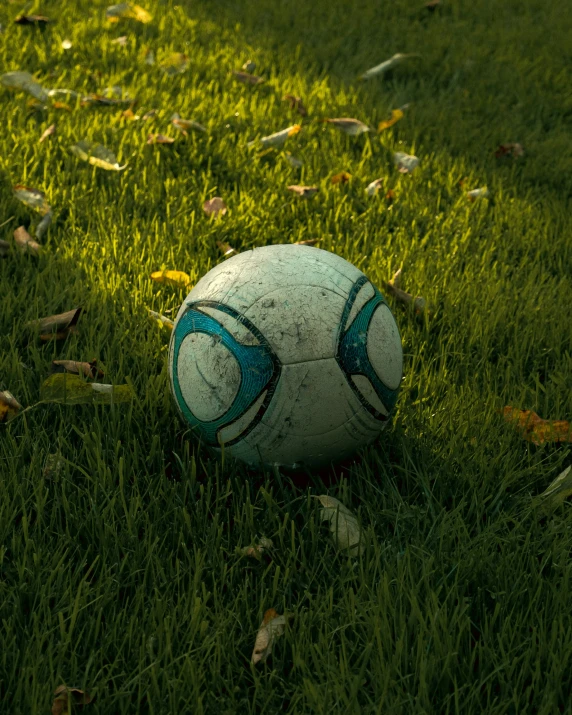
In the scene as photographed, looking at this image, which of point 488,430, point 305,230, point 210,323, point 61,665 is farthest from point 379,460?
point 305,230

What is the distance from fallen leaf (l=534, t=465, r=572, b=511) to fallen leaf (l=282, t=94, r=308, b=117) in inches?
124

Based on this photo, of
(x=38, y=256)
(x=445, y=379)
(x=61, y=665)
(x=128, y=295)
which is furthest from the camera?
(x=38, y=256)

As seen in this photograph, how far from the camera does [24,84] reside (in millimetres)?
4684

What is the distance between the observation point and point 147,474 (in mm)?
2338

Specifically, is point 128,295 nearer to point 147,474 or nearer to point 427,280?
point 147,474

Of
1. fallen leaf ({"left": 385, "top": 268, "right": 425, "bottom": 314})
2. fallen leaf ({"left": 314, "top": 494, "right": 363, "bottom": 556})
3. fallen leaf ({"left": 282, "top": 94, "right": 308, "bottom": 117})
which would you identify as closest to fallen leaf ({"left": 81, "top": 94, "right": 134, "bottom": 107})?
fallen leaf ({"left": 282, "top": 94, "right": 308, "bottom": 117})

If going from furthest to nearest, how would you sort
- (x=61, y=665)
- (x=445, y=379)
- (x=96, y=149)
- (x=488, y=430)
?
(x=96, y=149) < (x=445, y=379) < (x=488, y=430) < (x=61, y=665)

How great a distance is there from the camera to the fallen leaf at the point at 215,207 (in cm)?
384

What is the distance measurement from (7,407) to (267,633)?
1.10 metres

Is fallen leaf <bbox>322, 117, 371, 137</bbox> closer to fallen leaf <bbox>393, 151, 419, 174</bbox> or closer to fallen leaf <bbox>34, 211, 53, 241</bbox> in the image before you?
fallen leaf <bbox>393, 151, 419, 174</bbox>

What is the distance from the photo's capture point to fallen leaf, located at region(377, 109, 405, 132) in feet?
15.9

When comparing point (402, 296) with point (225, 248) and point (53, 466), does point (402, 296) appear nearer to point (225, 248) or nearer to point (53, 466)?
point (225, 248)

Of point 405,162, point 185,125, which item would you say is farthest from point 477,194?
point 185,125

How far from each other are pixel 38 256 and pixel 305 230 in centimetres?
118
